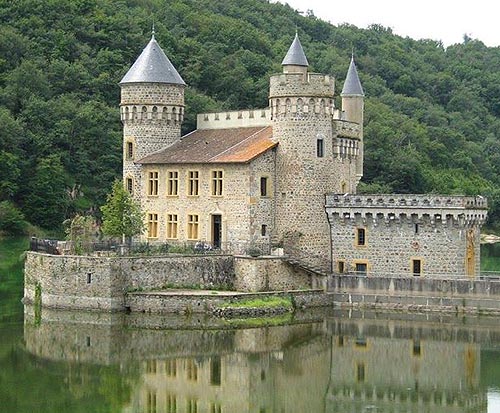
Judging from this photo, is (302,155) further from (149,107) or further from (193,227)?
(149,107)

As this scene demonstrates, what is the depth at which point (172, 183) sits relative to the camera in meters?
56.0

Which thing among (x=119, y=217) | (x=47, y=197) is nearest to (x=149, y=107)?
(x=119, y=217)

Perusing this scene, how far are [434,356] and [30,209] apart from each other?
42.7m

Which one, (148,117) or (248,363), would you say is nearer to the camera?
(248,363)

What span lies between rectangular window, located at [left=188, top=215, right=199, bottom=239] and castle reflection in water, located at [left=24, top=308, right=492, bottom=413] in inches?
363

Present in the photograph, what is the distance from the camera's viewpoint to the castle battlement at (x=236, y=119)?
2195 inches

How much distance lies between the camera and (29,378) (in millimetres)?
35938

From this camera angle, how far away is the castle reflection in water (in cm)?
3394

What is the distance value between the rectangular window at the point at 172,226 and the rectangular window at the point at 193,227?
3.15ft

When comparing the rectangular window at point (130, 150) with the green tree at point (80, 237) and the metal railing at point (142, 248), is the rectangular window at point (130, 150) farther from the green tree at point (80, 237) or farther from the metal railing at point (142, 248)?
the green tree at point (80, 237)

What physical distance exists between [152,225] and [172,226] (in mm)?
1464

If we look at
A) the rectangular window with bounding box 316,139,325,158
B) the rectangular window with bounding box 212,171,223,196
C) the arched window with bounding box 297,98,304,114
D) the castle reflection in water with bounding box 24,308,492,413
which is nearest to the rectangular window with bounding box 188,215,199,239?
the rectangular window with bounding box 212,171,223,196

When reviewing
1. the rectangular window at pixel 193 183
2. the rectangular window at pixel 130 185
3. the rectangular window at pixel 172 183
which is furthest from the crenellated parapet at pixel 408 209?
the rectangular window at pixel 130 185

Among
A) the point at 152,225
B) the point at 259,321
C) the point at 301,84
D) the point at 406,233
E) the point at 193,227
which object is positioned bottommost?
the point at 259,321
